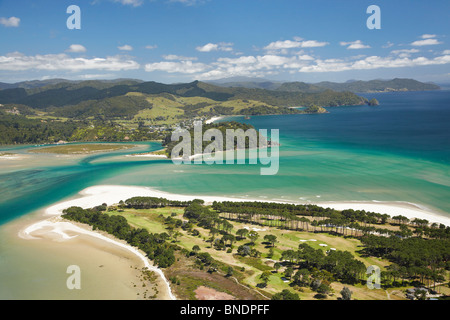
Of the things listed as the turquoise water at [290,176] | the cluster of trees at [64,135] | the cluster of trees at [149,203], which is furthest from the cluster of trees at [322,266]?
the cluster of trees at [64,135]

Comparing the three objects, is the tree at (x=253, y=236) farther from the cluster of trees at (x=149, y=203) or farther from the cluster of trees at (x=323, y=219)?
the cluster of trees at (x=149, y=203)

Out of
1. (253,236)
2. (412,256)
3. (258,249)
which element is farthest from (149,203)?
(412,256)

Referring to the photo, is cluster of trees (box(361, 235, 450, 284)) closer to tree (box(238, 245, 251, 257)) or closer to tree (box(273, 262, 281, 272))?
tree (box(273, 262, 281, 272))

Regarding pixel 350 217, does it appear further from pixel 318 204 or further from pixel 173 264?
pixel 173 264

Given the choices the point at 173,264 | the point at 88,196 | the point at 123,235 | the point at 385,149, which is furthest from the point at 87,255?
the point at 385,149

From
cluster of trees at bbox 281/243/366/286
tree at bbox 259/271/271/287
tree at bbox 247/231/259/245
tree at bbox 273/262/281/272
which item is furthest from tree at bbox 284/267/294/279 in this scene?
tree at bbox 247/231/259/245
